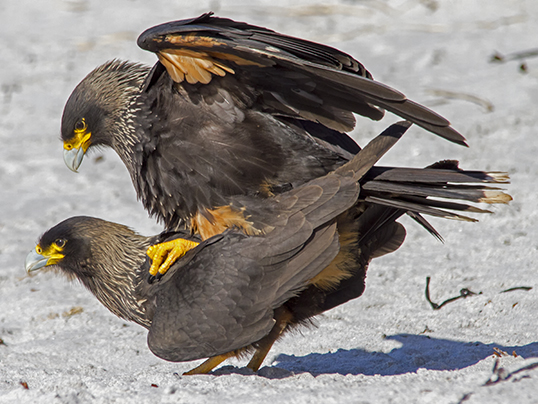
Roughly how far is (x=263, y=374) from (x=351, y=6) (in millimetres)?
6676

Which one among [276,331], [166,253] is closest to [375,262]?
[276,331]

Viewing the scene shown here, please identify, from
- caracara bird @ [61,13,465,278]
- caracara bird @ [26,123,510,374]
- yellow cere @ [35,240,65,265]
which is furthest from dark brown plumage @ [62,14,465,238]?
yellow cere @ [35,240,65,265]

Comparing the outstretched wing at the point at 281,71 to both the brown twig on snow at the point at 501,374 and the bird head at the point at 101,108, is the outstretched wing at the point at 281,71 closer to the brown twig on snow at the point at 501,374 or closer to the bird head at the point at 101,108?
the bird head at the point at 101,108

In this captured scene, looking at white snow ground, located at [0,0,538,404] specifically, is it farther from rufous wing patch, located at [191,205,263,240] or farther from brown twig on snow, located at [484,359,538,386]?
rufous wing patch, located at [191,205,263,240]

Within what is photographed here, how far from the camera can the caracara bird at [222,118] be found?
3066mm

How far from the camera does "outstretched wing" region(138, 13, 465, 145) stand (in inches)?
115

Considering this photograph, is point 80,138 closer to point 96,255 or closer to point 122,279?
point 96,255

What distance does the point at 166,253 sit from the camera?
373cm

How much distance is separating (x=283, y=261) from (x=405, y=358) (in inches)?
37.6

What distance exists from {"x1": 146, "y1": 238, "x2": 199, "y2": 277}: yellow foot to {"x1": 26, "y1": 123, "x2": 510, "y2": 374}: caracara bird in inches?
3.3

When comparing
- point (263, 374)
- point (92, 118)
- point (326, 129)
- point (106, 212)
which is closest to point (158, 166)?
point (92, 118)

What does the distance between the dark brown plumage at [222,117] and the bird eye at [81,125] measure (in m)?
0.03

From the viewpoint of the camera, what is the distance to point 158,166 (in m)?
3.52

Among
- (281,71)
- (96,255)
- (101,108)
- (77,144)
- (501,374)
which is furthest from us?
(96,255)
